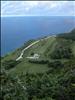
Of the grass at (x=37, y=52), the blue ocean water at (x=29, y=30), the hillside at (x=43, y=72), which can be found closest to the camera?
the hillside at (x=43, y=72)

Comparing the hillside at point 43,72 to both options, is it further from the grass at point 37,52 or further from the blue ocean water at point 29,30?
the blue ocean water at point 29,30

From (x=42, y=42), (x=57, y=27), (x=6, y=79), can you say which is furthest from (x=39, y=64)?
(x=57, y=27)

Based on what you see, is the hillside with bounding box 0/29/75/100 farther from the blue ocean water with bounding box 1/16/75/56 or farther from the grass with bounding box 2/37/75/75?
the blue ocean water with bounding box 1/16/75/56

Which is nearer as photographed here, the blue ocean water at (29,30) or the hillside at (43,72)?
the hillside at (43,72)

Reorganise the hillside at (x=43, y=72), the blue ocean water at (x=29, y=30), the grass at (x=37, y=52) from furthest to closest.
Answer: the blue ocean water at (x=29, y=30) → the grass at (x=37, y=52) → the hillside at (x=43, y=72)

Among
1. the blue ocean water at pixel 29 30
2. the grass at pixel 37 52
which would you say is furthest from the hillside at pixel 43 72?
the blue ocean water at pixel 29 30

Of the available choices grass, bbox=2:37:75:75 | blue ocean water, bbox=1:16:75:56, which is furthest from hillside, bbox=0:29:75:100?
blue ocean water, bbox=1:16:75:56

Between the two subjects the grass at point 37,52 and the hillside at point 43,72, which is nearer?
the hillside at point 43,72

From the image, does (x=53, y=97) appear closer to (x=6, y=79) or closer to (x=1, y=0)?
(x=6, y=79)
